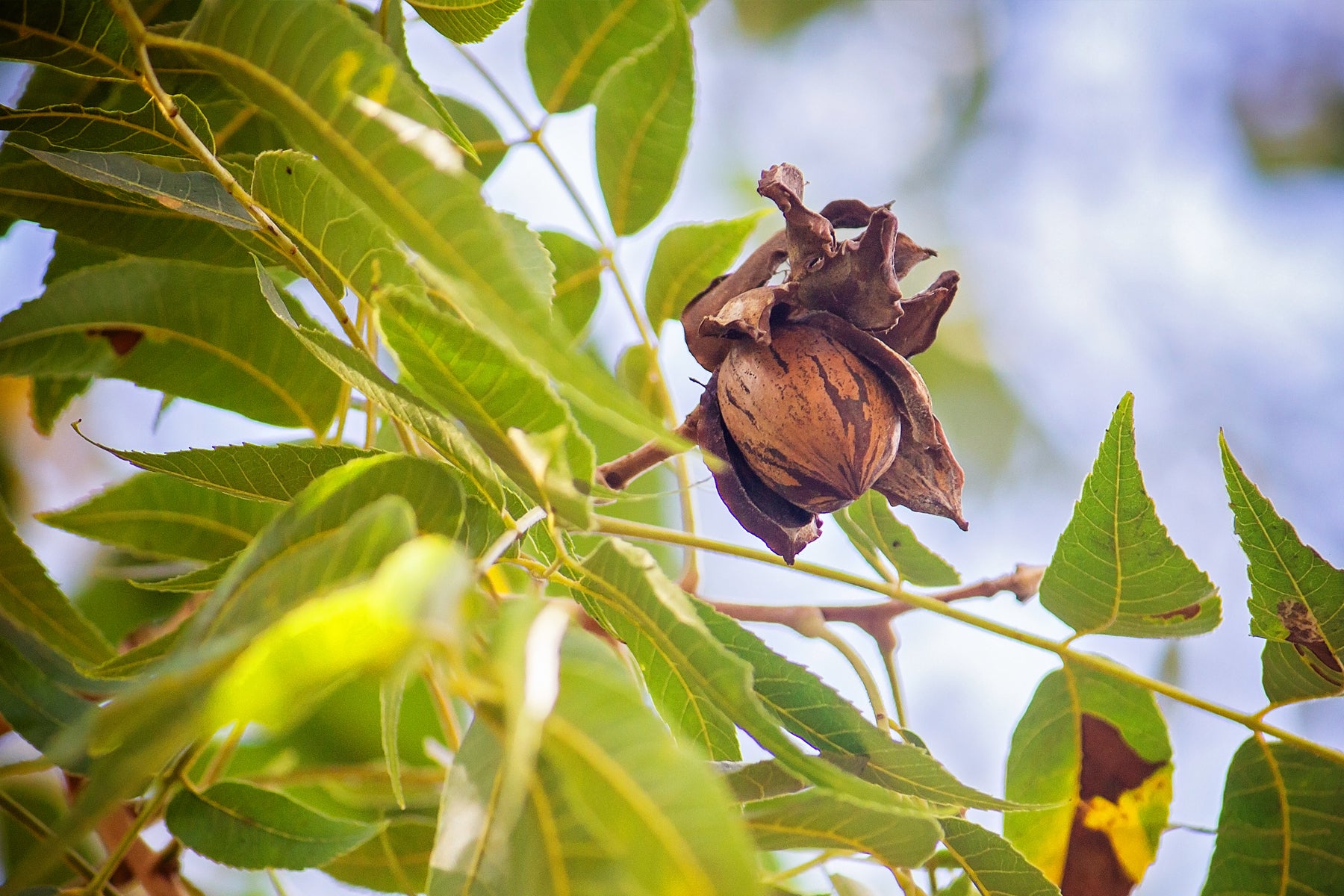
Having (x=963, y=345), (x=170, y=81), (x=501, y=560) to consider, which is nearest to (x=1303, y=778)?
(x=501, y=560)

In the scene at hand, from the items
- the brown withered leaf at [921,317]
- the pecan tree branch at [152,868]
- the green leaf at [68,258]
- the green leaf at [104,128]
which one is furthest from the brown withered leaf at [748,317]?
the pecan tree branch at [152,868]

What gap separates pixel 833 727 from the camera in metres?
0.72

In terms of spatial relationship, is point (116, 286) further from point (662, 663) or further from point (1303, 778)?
point (1303, 778)

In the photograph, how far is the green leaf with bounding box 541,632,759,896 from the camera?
42 centimetres

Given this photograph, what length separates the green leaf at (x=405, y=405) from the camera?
66cm

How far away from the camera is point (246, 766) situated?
1.58 m

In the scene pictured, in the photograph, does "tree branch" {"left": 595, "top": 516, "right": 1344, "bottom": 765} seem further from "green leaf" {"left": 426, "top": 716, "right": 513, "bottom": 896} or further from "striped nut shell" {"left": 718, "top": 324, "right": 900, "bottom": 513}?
"green leaf" {"left": 426, "top": 716, "right": 513, "bottom": 896}

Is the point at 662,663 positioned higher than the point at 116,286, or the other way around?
the point at 116,286

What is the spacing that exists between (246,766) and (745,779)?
1.16 meters

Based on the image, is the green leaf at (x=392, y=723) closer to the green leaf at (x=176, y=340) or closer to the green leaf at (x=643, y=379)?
the green leaf at (x=176, y=340)

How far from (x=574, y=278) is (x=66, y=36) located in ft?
2.26

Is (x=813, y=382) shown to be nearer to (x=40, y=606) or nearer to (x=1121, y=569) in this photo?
(x=1121, y=569)

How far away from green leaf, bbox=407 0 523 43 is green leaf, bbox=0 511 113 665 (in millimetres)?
647

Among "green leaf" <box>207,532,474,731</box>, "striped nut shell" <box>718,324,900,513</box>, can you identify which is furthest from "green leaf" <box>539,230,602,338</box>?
"green leaf" <box>207,532,474,731</box>
